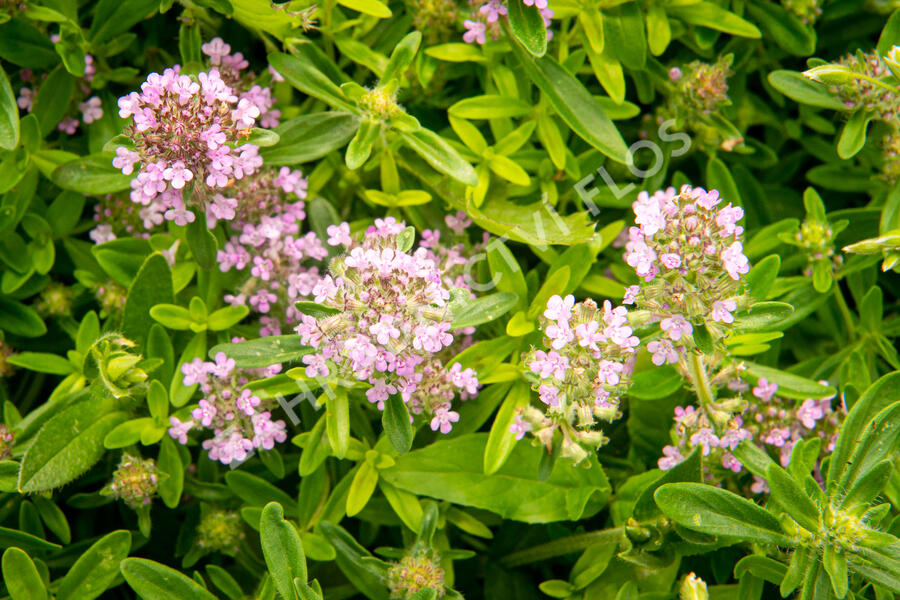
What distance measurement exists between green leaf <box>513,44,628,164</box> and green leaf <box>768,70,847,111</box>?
0.59m

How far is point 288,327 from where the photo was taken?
258 cm

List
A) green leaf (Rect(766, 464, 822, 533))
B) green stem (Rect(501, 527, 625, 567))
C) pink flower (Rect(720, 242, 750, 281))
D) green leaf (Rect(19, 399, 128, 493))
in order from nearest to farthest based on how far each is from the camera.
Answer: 1. pink flower (Rect(720, 242, 750, 281))
2. green leaf (Rect(766, 464, 822, 533))
3. green leaf (Rect(19, 399, 128, 493))
4. green stem (Rect(501, 527, 625, 567))

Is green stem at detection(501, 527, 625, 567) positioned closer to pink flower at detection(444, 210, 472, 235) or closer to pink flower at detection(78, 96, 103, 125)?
pink flower at detection(444, 210, 472, 235)

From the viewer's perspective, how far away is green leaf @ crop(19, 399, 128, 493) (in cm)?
218

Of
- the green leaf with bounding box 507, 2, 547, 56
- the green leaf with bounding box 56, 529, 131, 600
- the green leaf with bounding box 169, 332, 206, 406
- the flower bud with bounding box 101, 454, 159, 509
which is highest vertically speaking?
the green leaf with bounding box 507, 2, 547, 56

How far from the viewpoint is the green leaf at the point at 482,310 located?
2109 mm

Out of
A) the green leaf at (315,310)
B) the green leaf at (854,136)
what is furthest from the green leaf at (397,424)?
the green leaf at (854,136)

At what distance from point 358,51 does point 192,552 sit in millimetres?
1742

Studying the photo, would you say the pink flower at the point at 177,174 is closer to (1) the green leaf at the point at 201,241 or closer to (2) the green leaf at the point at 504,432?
(1) the green leaf at the point at 201,241

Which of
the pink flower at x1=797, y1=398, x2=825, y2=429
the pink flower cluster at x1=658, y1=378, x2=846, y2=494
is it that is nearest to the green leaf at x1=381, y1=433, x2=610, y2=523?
the pink flower cluster at x1=658, y1=378, x2=846, y2=494

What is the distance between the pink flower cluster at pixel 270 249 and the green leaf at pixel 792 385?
1445 mm

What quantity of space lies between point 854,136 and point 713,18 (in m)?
0.63

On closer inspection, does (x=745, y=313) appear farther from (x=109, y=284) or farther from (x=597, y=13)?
(x=109, y=284)

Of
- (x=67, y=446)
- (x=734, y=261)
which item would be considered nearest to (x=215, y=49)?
(x=67, y=446)
